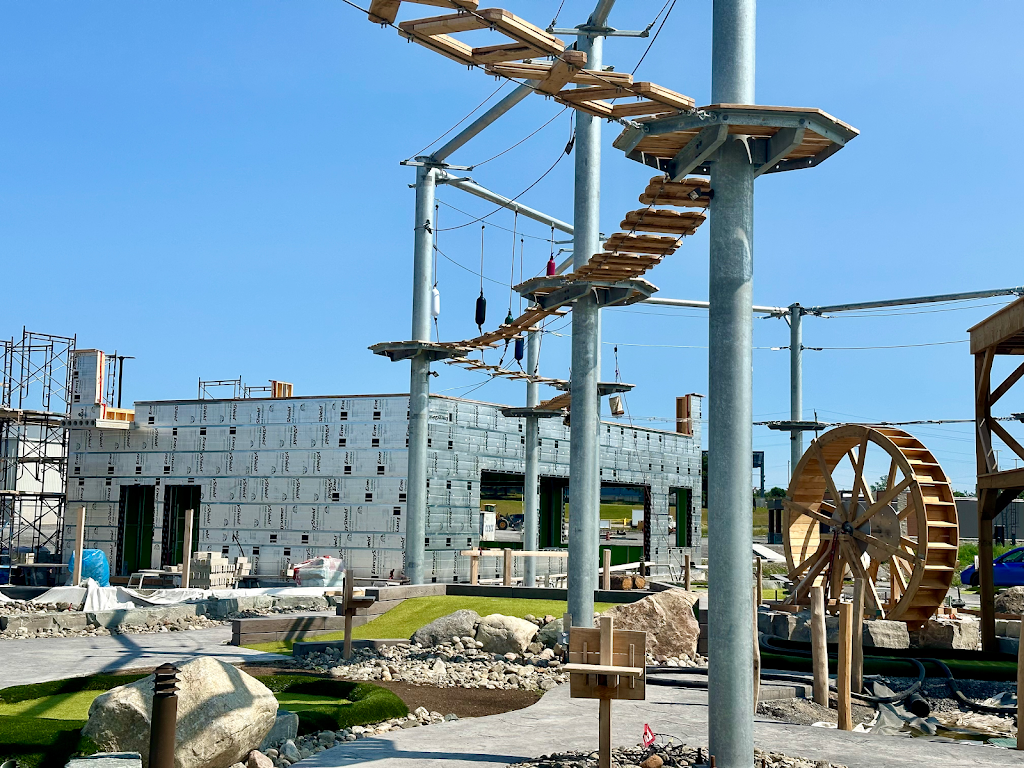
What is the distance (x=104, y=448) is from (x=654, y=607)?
28.5 meters

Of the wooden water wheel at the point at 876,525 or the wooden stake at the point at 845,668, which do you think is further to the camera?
the wooden water wheel at the point at 876,525

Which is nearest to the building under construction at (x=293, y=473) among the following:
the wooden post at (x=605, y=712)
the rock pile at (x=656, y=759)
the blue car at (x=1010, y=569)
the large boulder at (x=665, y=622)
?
the blue car at (x=1010, y=569)

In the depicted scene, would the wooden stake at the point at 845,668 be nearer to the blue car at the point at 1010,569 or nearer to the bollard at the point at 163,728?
the bollard at the point at 163,728

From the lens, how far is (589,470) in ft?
51.3

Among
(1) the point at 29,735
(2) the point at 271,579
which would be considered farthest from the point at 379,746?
(2) the point at 271,579

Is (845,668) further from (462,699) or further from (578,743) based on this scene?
(462,699)

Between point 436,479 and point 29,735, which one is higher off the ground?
point 436,479

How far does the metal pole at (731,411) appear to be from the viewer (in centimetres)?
807

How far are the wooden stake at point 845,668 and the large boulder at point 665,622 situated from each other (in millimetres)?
3386

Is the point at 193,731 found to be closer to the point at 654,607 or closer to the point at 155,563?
the point at 654,607

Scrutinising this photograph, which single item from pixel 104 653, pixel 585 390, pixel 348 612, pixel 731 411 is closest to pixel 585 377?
pixel 585 390

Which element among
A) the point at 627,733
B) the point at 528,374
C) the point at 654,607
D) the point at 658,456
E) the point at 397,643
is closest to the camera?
the point at 627,733

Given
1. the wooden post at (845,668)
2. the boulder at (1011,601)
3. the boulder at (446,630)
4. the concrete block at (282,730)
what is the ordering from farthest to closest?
the boulder at (1011,601) < the boulder at (446,630) < the wooden post at (845,668) < the concrete block at (282,730)

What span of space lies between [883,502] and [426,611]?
9652 mm
